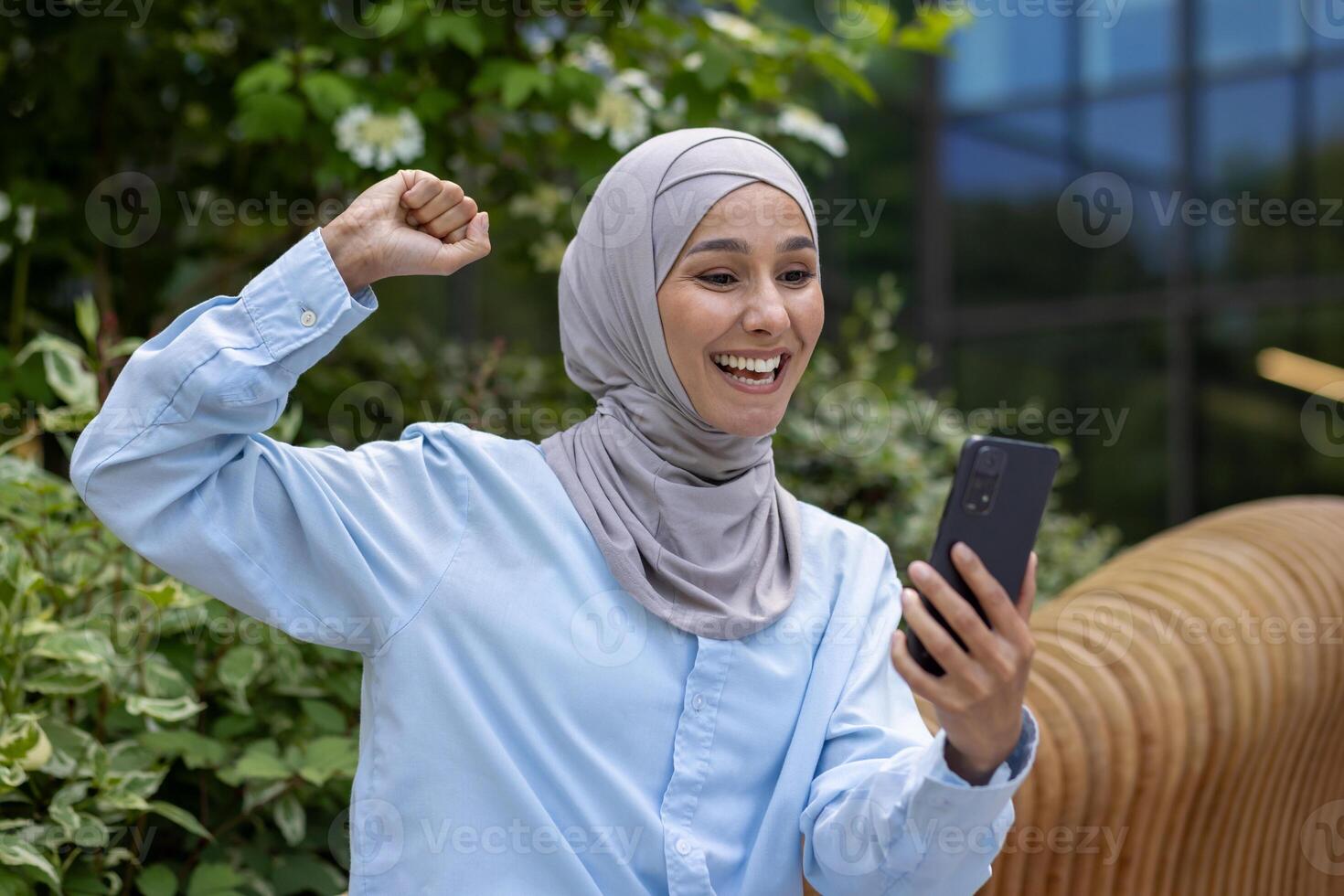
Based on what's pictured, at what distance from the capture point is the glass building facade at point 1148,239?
7.48 meters

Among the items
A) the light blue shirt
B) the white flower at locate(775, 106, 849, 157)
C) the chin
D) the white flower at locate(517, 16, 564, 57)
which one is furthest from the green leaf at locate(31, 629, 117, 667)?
the white flower at locate(775, 106, 849, 157)

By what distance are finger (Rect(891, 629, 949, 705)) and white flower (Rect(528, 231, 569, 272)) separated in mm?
2329

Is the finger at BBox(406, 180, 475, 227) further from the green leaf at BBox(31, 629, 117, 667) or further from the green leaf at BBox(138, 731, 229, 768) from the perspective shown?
the green leaf at BBox(138, 731, 229, 768)

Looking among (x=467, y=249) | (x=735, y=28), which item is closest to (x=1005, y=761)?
(x=467, y=249)

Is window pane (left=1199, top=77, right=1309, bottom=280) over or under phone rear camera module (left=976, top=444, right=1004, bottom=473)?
over

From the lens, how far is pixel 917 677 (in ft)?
4.11

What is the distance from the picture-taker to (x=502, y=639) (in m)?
1.53

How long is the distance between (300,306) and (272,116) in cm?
160

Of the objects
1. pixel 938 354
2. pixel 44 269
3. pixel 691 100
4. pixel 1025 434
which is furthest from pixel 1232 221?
pixel 44 269

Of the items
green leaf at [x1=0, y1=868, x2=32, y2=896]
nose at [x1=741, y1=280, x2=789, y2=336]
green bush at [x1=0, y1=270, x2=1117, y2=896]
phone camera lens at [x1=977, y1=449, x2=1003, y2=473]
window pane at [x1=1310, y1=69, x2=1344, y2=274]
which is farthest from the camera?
window pane at [x1=1310, y1=69, x2=1344, y2=274]

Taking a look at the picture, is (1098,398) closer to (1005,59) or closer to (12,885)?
(1005,59)

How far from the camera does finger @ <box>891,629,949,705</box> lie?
125 centimetres

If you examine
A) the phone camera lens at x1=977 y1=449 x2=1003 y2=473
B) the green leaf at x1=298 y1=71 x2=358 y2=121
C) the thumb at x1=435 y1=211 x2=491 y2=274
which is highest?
the green leaf at x1=298 y1=71 x2=358 y2=121

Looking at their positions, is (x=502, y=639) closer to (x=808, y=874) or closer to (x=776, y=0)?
(x=808, y=874)
